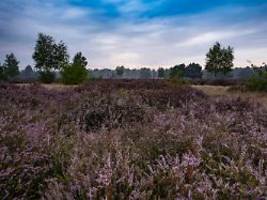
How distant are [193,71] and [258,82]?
207 ft

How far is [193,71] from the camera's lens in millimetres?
81250

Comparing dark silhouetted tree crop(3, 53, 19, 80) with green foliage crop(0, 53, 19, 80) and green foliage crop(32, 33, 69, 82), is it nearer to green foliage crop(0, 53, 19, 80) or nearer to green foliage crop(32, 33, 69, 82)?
green foliage crop(0, 53, 19, 80)

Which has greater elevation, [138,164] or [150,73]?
[138,164]

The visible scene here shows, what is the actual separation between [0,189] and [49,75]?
38.7 m

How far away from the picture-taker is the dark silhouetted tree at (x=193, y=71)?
79.2 meters

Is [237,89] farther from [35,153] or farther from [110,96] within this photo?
[35,153]

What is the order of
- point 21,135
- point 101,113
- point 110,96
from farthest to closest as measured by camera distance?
point 110,96, point 101,113, point 21,135

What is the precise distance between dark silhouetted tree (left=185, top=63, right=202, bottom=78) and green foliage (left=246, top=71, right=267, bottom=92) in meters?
59.8

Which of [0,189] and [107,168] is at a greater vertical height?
[107,168]

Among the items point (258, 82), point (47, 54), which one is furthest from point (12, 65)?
point (258, 82)

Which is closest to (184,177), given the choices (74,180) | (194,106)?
(74,180)

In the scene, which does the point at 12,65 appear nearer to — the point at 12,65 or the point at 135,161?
the point at 12,65

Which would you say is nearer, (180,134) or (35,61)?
(180,134)

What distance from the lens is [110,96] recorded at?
25.4 feet
